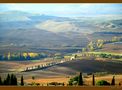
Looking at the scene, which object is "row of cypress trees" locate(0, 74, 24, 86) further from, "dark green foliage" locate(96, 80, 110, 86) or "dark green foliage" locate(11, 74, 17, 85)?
"dark green foliage" locate(96, 80, 110, 86)

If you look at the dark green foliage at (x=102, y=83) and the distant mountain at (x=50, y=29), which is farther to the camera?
the distant mountain at (x=50, y=29)

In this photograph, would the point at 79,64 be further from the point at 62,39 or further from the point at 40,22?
the point at 40,22

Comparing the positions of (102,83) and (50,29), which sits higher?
(50,29)

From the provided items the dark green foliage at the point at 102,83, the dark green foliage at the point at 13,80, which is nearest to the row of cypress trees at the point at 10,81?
the dark green foliage at the point at 13,80

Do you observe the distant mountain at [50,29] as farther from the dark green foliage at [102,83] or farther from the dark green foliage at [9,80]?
the dark green foliage at [102,83]

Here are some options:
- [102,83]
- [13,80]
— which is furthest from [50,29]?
[102,83]

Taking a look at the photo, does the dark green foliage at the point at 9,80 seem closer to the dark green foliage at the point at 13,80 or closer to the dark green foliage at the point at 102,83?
the dark green foliage at the point at 13,80

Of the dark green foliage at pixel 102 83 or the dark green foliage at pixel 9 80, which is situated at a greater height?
the dark green foliage at pixel 9 80

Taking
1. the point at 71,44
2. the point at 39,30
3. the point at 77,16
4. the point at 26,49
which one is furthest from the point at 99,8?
the point at 26,49

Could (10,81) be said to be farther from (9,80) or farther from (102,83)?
(102,83)

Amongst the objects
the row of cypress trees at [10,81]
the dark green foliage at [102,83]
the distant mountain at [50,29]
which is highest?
the distant mountain at [50,29]

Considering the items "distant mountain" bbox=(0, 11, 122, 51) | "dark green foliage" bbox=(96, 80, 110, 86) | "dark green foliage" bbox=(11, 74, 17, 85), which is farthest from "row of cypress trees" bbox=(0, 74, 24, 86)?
"dark green foliage" bbox=(96, 80, 110, 86)

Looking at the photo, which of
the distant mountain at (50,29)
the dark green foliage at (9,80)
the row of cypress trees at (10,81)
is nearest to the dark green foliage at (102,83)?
the distant mountain at (50,29)
